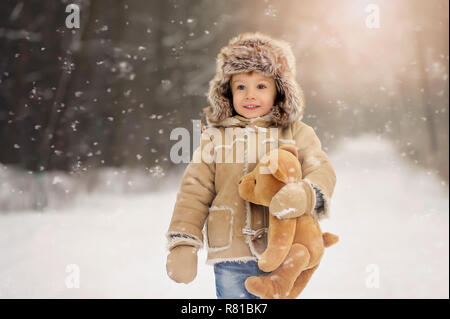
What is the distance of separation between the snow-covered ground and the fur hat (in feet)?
1.15

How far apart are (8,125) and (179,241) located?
29.5 inches

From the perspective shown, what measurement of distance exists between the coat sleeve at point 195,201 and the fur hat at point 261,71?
4.5 inches

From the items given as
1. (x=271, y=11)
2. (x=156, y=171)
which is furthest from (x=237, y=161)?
(x=271, y=11)

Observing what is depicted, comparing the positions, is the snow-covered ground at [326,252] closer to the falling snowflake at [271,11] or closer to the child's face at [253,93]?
the child's face at [253,93]

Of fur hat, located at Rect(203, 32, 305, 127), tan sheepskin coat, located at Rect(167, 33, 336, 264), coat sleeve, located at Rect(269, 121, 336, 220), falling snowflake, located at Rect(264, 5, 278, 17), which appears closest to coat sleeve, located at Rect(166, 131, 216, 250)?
→ tan sheepskin coat, located at Rect(167, 33, 336, 264)

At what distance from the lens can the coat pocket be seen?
1.12m

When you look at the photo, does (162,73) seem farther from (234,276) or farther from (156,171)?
(234,276)

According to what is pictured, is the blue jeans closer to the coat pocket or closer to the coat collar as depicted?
the coat pocket

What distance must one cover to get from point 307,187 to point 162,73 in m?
0.69

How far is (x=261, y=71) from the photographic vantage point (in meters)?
Result: 1.16

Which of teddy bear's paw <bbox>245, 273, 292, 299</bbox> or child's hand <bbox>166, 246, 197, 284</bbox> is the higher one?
child's hand <bbox>166, 246, 197, 284</bbox>

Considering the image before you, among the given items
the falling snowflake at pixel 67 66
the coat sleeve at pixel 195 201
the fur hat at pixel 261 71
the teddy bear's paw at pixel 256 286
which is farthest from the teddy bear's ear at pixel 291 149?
the falling snowflake at pixel 67 66

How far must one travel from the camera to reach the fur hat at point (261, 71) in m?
1.16

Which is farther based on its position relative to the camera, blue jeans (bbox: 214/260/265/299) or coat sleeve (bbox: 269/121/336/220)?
blue jeans (bbox: 214/260/265/299)
